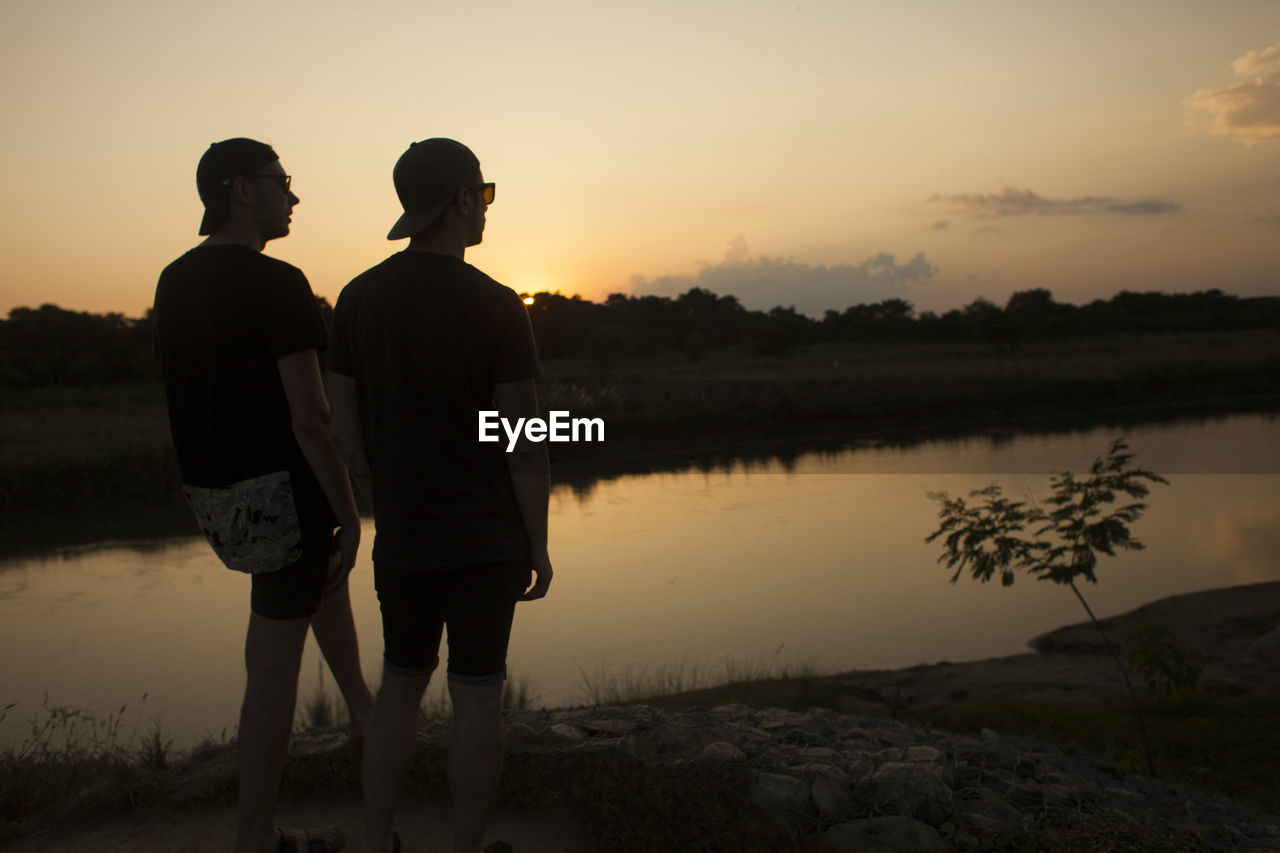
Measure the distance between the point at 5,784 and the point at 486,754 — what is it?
7.28 feet

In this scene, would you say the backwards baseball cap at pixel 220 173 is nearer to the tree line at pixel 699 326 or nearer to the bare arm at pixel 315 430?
the bare arm at pixel 315 430

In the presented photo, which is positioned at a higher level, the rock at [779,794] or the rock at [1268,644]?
the rock at [779,794]

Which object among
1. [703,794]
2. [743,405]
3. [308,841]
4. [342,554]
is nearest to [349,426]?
[342,554]

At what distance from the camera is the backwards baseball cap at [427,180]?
1.99m

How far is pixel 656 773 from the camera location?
2.80 meters

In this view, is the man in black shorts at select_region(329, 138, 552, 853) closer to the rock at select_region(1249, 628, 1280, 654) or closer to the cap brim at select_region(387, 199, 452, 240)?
the cap brim at select_region(387, 199, 452, 240)

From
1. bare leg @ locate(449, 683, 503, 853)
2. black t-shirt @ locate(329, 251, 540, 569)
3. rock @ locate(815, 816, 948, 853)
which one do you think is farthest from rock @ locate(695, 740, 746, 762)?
black t-shirt @ locate(329, 251, 540, 569)

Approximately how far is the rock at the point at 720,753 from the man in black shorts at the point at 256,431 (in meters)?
1.33

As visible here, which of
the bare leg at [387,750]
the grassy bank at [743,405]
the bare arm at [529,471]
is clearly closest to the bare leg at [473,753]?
the bare leg at [387,750]

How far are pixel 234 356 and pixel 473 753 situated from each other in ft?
3.60

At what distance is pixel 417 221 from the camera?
6.52 ft

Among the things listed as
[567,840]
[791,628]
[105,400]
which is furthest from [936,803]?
[105,400]

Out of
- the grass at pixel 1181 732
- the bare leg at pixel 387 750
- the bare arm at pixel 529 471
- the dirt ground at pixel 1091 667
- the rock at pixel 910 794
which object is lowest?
the dirt ground at pixel 1091 667

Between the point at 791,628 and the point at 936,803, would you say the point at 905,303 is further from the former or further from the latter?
the point at 936,803
